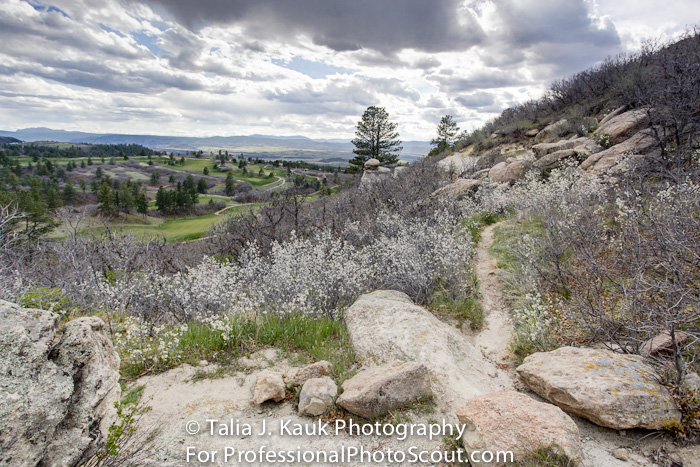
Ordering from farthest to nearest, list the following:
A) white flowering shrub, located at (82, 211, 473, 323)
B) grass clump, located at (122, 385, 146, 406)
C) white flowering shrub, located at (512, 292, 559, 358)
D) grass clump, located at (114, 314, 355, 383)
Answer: white flowering shrub, located at (82, 211, 473, 323) → white flowering shrub, located at (512, 292, 559, 358) → grass clump, located at (114, 314, 355, 383) → grass clump, located at (122, 385, 146, 406)

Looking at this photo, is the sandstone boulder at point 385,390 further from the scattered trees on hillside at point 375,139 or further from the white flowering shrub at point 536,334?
the scattered trees on hillside at point 375,139

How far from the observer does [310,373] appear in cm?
412

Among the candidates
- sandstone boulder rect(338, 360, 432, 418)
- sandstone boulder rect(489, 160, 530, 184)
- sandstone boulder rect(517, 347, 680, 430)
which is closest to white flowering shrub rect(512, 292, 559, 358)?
sandstone boulder rect(517, 347, 680, 430)

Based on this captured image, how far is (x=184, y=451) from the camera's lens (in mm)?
3045

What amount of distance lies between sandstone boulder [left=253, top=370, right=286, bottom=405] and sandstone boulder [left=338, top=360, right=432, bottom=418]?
0.74m

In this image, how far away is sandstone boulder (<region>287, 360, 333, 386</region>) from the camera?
4.04 meters

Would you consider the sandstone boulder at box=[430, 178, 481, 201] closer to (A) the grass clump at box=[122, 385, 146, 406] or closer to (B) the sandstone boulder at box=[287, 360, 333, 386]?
(B) the sandstone boulder at box=[287, 360, 333, 386]

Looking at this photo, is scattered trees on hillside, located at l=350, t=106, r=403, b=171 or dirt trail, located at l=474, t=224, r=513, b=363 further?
scattered trees on hillside, located at l=350, t=106, r=403, b=171

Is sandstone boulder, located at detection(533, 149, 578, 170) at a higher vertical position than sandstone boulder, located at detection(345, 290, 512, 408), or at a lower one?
higher

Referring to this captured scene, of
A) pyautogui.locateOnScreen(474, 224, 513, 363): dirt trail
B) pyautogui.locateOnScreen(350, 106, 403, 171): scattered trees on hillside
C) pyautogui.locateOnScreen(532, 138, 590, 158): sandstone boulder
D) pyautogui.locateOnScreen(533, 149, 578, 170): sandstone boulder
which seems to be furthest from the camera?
pyautogui.locateOnScreen(350, 106, 403, 171): scattered trees on hillside

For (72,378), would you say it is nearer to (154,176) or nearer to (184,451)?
(184,451)

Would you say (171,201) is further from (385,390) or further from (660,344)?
(660,344)

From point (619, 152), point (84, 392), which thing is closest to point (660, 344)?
point (84, 392)

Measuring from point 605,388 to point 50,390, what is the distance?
182 inches
